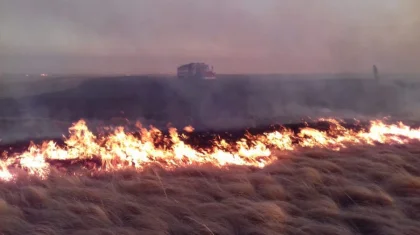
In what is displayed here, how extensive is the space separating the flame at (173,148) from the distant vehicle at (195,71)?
9.43 meters

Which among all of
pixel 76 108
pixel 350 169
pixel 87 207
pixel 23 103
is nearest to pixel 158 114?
pixel 76 108

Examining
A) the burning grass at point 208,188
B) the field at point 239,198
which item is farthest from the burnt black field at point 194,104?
the field at point 239,198

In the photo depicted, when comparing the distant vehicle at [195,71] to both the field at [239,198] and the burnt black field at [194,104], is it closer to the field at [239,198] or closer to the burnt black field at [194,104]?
the burnt black field at [194,104]

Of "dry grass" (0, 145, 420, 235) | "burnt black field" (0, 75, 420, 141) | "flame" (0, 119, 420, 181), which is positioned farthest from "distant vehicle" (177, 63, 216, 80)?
"dry grass" (0, 145, 420, 235)

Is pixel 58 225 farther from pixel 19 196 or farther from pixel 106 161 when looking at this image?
pixel 106 161

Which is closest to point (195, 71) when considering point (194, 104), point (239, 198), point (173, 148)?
point (194, 104)

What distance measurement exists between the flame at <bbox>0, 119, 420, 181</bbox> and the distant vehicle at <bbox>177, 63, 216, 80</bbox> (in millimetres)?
9425

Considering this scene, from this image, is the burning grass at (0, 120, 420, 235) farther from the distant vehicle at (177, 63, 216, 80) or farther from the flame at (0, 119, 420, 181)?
the distant vehicle at (177, 63, 216, 80)

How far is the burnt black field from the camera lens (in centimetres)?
1563

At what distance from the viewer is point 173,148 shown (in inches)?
391

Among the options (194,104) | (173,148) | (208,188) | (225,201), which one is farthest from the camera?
(194,104)

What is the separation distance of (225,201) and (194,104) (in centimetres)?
1495

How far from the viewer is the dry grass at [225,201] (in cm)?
486

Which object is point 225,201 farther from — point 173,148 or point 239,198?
point 173,148
